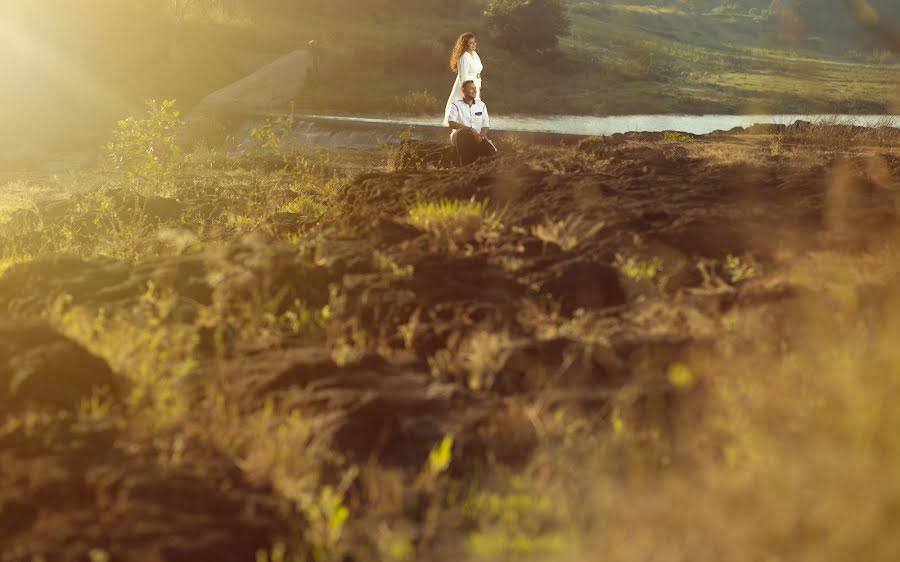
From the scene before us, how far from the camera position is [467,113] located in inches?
390

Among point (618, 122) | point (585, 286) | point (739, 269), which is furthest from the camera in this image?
point (618, 122)

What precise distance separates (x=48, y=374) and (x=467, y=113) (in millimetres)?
6973

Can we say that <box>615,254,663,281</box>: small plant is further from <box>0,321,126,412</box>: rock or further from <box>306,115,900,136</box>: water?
<box>306,115,900,136</box>: water

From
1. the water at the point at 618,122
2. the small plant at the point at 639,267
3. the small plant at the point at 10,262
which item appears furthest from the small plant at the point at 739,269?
the water at the point at 618,122

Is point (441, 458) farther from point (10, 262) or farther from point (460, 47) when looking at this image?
point (460, 47)

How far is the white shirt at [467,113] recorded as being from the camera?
984cm

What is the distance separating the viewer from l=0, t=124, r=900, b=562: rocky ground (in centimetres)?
290

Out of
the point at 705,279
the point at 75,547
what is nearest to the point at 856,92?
the point at 705,279

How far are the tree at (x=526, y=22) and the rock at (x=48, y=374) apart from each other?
42.1 metres

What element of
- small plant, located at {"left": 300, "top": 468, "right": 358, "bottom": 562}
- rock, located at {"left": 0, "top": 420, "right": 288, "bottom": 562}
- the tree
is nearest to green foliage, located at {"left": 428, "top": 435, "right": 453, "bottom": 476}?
small plant, located at {"left": 300, "top": 468, "right": 358, "bottom": 562}

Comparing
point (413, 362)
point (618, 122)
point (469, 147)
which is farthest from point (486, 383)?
point (618, 122)

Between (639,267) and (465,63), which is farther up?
(465,63)

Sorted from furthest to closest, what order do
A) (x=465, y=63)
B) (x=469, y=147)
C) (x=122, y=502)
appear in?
1. (x=469, y=147)
2. (x=465, y=63)
3. (x=122, y=502)

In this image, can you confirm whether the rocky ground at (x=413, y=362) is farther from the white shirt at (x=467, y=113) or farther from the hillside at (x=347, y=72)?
the hillside at (x=347, y=72)
